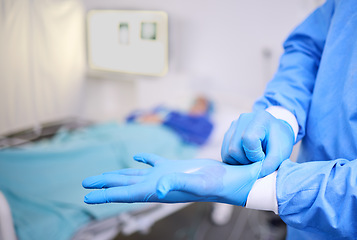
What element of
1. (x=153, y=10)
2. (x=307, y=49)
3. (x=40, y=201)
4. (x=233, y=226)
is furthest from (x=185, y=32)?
(x=233, y=226)

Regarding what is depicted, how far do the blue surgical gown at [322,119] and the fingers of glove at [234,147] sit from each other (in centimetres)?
8

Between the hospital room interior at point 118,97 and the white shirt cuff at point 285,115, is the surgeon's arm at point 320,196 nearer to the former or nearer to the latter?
the white shirt cuff at point 285,115

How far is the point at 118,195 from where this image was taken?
43cm

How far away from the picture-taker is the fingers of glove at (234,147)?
517 millimetres

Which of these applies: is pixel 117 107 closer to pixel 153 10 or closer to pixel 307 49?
pixel 153 10

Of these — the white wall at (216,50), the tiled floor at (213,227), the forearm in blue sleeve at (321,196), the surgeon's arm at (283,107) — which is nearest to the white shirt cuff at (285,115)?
the surgeon's arm at (283,107)

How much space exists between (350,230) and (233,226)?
137cm

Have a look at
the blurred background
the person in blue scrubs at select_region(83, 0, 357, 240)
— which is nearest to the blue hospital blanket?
the blurred background

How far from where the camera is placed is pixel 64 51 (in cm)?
96

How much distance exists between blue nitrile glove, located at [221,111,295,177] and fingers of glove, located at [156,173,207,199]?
12 centimetres

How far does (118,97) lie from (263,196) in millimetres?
1303

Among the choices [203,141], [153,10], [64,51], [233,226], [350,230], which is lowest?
[233,226]

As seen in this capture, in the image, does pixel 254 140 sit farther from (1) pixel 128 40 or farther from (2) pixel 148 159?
(1) pixel 128 40

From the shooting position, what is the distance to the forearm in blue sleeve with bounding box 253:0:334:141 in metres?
0.63
